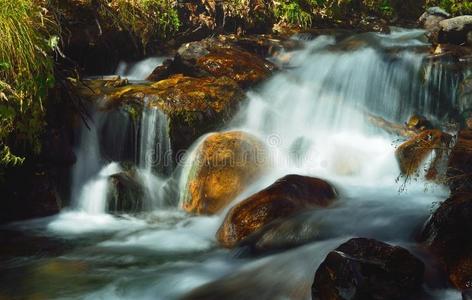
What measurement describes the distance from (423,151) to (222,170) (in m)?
2.79

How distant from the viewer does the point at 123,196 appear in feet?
22.0

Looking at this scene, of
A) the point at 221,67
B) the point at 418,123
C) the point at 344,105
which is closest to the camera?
the point at 418,123

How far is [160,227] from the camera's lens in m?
6.12

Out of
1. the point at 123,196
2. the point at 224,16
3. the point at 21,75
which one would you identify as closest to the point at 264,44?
the point at 224,16

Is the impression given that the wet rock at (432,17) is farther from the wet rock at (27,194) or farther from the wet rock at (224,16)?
the wet rock at (27,194)

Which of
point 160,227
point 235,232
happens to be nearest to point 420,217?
point 235,232

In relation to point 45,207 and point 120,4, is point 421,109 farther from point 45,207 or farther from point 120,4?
point 45,207

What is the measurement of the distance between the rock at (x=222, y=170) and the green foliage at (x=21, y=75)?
2169mm

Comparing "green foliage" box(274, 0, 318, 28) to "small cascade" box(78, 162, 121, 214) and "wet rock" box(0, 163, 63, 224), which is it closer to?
"small cascade" box(78, 162, 121, 214)

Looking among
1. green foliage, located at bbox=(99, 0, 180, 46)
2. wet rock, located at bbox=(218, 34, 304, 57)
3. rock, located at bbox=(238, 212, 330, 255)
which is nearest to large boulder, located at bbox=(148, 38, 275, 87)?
green foliage, located at bbox=(99, 0, 180, 46)

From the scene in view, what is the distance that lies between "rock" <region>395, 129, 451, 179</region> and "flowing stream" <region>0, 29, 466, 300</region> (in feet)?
0.76

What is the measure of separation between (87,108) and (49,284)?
11.8 ft

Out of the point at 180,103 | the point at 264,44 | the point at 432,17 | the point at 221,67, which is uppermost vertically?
the point at 432,17

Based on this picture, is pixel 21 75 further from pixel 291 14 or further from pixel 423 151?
pixel 291 14
